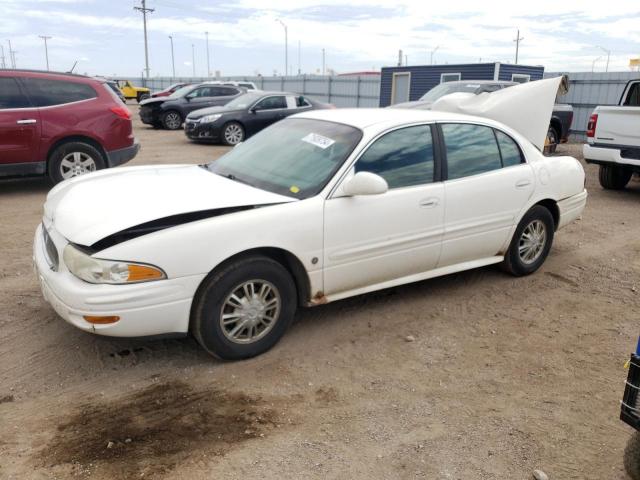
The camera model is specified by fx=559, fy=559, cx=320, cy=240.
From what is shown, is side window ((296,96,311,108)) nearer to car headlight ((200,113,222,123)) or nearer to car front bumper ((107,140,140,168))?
car headlight ((200,113,222,123))

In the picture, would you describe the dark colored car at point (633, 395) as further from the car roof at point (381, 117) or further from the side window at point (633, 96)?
the side window at point (633, 96)

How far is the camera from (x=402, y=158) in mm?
4258

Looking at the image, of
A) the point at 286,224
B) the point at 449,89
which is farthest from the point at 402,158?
the point at 449,89

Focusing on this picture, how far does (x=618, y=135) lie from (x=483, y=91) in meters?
3.72

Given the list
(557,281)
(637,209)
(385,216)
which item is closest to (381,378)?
(385,216)

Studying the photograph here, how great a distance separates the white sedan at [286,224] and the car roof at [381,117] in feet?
0.06

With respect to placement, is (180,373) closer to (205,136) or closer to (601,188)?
(601,188)

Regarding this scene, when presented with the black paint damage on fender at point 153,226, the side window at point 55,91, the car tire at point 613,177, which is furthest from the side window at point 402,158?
the car tire at point 613,177

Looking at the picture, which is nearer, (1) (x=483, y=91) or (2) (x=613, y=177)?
(2) (x=613, y=177)

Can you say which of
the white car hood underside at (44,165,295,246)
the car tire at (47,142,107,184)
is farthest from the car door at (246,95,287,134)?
the white car hood underside at (44,165,295,246)

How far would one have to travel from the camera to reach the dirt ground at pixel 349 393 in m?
2.77

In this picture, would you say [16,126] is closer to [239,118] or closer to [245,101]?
[239,118]

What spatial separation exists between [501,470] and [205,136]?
42.0 ft

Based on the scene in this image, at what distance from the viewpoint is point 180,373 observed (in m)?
3.54
